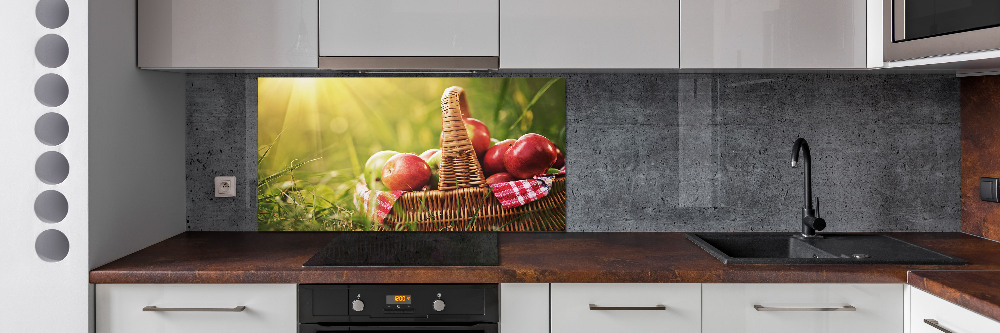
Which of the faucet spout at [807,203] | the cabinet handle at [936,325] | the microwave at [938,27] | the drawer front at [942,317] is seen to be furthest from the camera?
the faucet spout at [807,203]

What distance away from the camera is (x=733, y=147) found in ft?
7.79

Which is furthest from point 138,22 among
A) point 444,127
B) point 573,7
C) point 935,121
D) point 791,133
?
Result: point 935,121

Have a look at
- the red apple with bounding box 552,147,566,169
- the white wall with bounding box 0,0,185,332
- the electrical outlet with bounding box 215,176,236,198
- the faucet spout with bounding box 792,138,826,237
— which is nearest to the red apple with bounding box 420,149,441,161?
the red apple with bounding box 552,147,566,169

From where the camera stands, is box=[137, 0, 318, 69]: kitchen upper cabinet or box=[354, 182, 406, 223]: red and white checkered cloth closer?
box=[137, 0, 318, 69]: kitchen upper cabinet

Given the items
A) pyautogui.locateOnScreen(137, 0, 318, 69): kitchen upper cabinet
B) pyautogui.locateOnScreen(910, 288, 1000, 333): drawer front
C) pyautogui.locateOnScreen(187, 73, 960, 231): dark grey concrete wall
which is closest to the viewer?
pyautogui.locateOnScreen(910, 288, 1000, 333): drawer front

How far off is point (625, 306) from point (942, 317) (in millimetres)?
724
